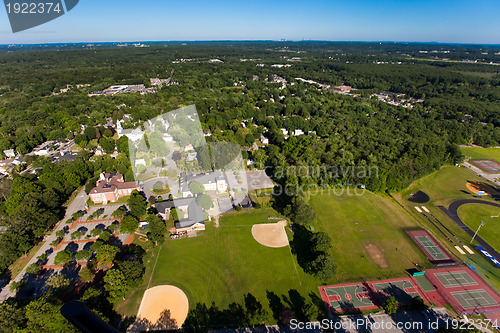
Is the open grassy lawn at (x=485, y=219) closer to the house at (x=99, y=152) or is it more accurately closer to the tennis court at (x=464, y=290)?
the tennis court at (x=464, y=290)

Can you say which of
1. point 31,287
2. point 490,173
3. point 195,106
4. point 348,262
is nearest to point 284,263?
point 348,262

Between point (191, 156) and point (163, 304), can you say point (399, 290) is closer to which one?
point (163, 304)

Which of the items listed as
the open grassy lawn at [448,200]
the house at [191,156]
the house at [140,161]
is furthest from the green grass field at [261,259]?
the house at [140,161]

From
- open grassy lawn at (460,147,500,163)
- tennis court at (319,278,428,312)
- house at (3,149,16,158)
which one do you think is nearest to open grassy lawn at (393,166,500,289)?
tennis court at (319,278,428,312)

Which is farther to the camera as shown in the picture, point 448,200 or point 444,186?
point 444,186

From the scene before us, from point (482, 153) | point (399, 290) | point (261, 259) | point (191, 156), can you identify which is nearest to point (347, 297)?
point (399, 290)

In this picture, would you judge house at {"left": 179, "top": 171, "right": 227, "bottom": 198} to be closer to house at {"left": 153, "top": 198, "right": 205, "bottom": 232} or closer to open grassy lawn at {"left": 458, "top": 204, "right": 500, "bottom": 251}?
house at {"left": 153, "top": 198, "right": 205, "bottom": 232}
